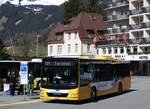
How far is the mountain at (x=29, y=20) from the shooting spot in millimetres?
151500

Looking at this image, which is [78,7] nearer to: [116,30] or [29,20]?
[116,30]

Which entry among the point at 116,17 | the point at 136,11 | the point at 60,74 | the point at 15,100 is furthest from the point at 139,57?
the point at 60,74

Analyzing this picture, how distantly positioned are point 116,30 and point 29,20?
262ft

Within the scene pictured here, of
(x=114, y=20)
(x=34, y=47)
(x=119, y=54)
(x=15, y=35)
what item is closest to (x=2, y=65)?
(x=119, y=54)

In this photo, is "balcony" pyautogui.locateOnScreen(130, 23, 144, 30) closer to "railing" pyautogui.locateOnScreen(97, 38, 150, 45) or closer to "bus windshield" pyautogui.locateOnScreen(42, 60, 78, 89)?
"railing" pyautogui.locateOnScreen(97, 38, 150, 45)

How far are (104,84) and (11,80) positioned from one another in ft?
19.4

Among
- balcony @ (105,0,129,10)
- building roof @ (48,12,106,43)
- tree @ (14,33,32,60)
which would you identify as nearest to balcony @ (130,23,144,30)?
balcony @ (105,0,129,10)

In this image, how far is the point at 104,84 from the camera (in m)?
27.9

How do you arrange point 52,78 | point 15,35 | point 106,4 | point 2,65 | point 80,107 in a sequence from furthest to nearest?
point 15,35 < point 106,4 < point 2,65 < point 52,78 < point 80,107

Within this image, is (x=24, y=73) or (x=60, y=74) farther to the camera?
(x=24, y=73)

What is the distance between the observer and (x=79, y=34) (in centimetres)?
9694

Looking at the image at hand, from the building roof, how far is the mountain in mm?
41539

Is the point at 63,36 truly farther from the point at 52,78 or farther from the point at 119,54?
the point at 52,78

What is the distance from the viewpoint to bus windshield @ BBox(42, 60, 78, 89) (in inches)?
936
